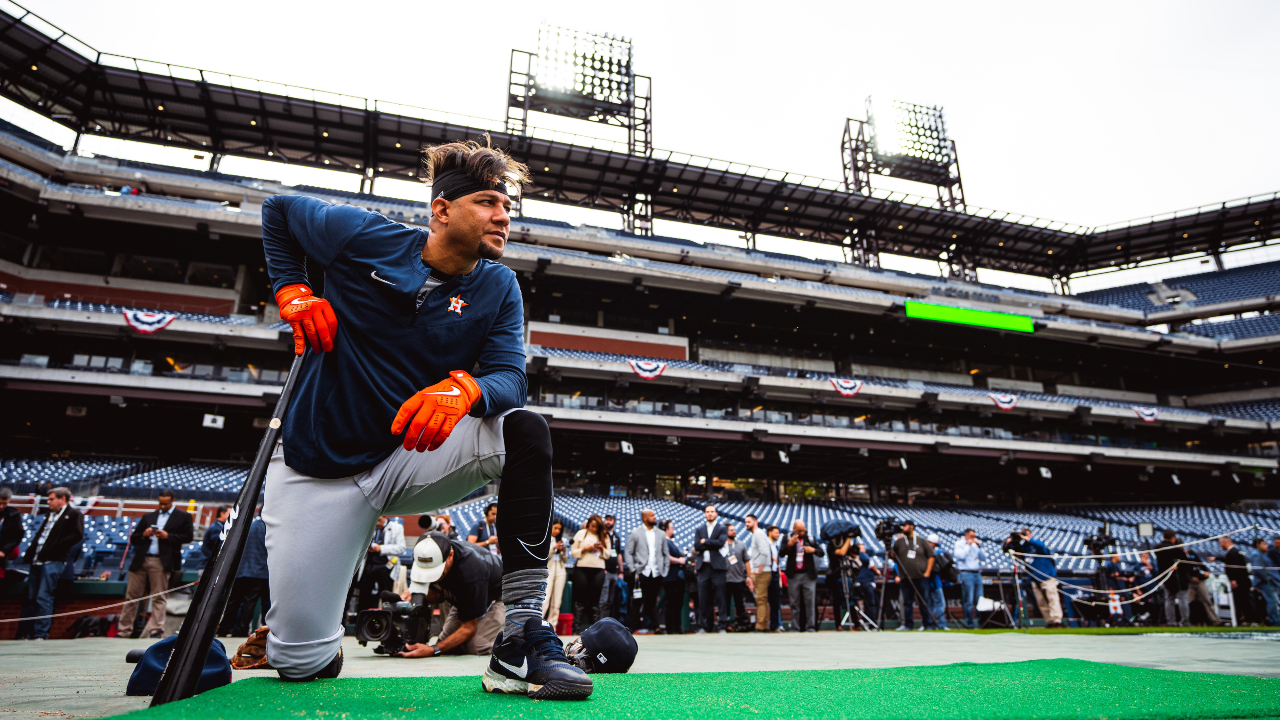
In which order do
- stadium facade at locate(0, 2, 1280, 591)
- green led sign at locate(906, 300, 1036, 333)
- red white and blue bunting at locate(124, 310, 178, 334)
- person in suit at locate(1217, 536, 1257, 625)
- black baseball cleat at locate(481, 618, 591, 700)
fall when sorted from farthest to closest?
green led sign at locate(906, 300, 1036, 333), stadium facade at locate(0, 2, 1280, 591), red white and blue bunting at locate(124, 310, 178, 334), person in suit at locate(1217, 536, 1257, 625), black baseball cleat at locate(481, 618, 591, 700)

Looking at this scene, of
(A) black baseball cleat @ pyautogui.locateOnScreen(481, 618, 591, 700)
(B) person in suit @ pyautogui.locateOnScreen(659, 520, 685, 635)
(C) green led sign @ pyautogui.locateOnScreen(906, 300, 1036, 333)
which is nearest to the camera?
(A) black baseball cleat @ pyautogui.locateOnScreen(481, 618, 591, 700)

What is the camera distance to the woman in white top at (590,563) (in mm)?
8789

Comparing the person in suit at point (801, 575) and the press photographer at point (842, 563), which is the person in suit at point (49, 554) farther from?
the press photographer at point (842, 563)

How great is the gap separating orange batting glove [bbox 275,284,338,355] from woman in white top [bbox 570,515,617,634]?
23.2 ft

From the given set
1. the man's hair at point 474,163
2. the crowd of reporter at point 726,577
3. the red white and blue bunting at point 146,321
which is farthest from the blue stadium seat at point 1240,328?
the red white and blue bunting at point 146,321

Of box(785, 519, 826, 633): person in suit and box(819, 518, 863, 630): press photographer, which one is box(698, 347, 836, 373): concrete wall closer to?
box(819, 518, 863, 630): press photographer

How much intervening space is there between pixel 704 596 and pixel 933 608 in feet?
14.8

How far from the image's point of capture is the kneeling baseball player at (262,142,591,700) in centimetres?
191

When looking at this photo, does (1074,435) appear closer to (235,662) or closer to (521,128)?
(521,128)

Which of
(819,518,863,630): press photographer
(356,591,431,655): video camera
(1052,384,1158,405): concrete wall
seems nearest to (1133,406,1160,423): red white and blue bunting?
(1052,384,1158,405): concrete wall

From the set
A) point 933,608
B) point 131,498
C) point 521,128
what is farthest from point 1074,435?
point 131,498

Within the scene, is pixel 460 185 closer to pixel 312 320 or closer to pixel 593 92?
pixel 312 320

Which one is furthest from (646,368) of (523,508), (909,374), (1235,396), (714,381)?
(1235,396)

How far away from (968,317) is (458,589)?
3058 cm
